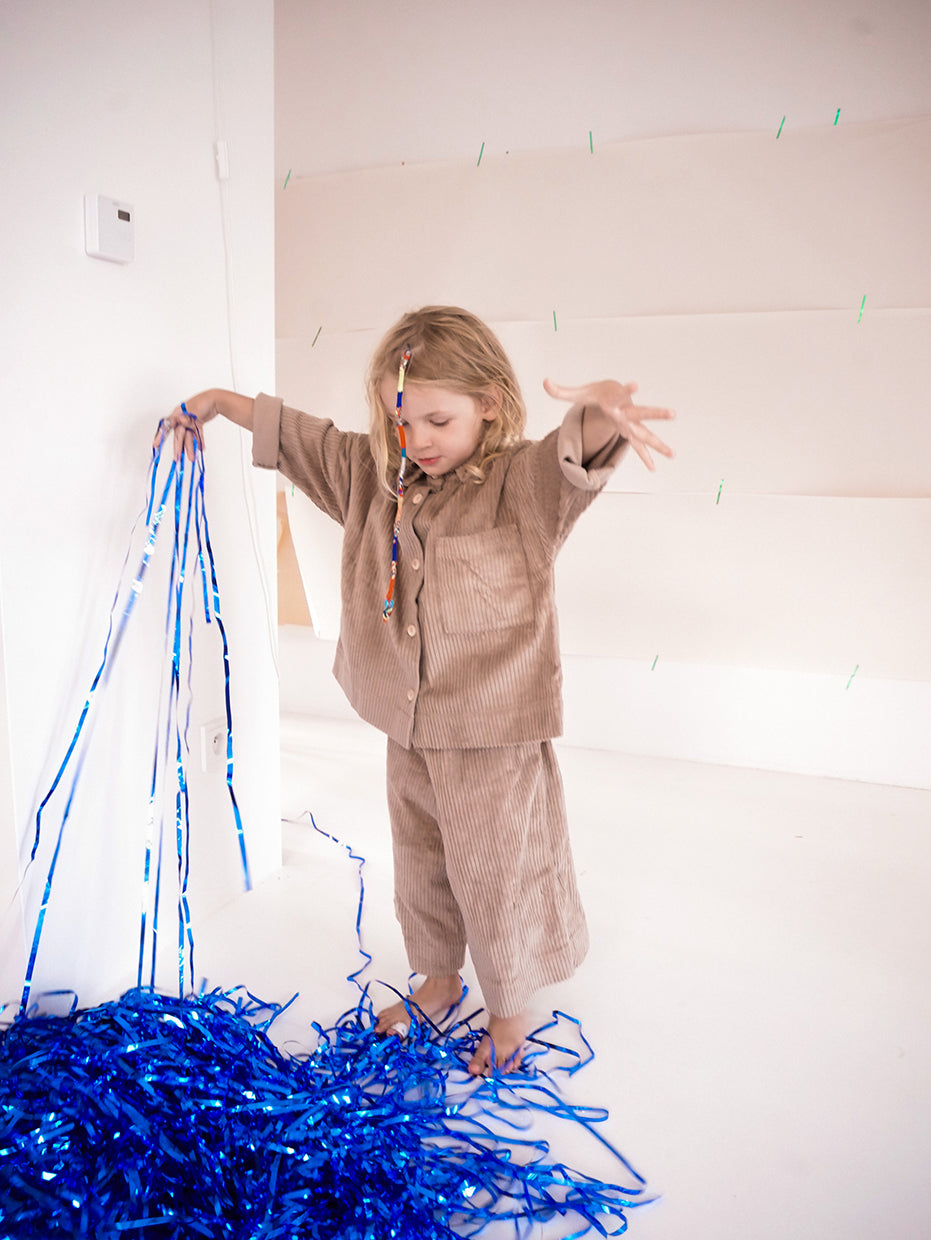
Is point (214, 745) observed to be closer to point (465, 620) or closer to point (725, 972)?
point (465, 620)

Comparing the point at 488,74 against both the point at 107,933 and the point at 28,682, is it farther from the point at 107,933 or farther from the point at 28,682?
the point at 107,933

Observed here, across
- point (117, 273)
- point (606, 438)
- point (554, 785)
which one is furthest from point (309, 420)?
point (554, 785)

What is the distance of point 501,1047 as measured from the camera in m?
1.48

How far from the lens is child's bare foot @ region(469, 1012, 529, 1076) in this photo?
1.45 meters

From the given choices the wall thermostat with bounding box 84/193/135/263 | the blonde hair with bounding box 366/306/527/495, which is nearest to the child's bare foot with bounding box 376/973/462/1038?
the blonde hair with bounding box 366/306/527/495

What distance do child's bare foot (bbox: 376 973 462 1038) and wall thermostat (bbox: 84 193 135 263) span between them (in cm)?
134

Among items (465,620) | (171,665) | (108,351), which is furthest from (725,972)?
(108,351)

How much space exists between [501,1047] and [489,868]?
0.30 metres

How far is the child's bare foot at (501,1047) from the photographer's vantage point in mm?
1449

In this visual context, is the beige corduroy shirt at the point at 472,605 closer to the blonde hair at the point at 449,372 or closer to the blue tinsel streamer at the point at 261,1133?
the blonde hair at the point at 449,372

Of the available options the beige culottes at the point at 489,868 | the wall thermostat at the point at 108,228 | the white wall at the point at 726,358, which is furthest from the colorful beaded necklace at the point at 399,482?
the white wall at the point at 726,358

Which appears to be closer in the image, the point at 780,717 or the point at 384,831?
the point at 384,831

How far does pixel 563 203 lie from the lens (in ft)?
7.66

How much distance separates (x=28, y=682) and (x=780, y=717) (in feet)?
7.20
